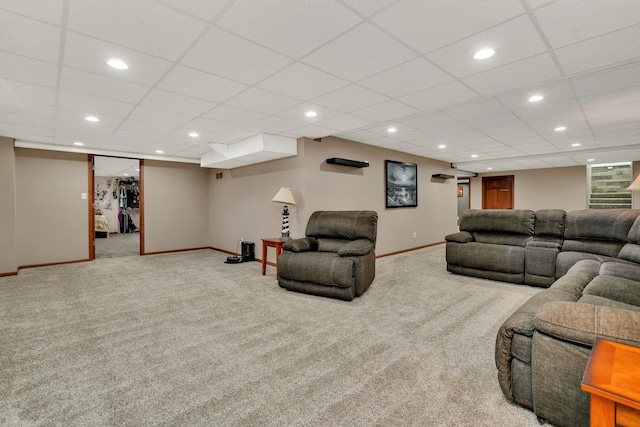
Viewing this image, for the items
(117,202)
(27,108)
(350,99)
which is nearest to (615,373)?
(350,99)

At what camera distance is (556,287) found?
2.27 meters

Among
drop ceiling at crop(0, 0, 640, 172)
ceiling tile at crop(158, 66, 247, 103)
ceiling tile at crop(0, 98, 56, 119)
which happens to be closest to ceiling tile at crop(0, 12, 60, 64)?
drop ceiling at crop(0, 0, 640, 172)

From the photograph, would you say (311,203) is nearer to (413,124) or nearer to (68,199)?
(413,124)

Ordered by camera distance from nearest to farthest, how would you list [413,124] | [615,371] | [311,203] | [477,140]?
[615,371] → [413,124] → [311,203] → [477,140]

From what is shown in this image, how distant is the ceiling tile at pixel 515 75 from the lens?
2.46m

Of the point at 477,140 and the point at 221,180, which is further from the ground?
the point at 477,140

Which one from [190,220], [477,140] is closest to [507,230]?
[477,140]

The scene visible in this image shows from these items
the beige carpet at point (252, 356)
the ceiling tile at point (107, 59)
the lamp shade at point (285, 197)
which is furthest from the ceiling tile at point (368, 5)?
the lamp shade at point (285, 197)

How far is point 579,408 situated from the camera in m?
1.41

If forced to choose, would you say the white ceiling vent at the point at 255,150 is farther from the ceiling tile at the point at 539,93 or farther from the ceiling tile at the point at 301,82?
the ceiling tile at the point at 539,93

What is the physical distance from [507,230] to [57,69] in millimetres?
5556

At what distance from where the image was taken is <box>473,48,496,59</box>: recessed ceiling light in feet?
7.36

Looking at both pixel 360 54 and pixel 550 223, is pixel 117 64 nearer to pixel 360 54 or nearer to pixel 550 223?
pixel 360 54

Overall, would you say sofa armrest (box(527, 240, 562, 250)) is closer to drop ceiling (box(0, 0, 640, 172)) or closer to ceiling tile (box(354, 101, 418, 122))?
drop ceiling (box(0, 0, 640, 172))
